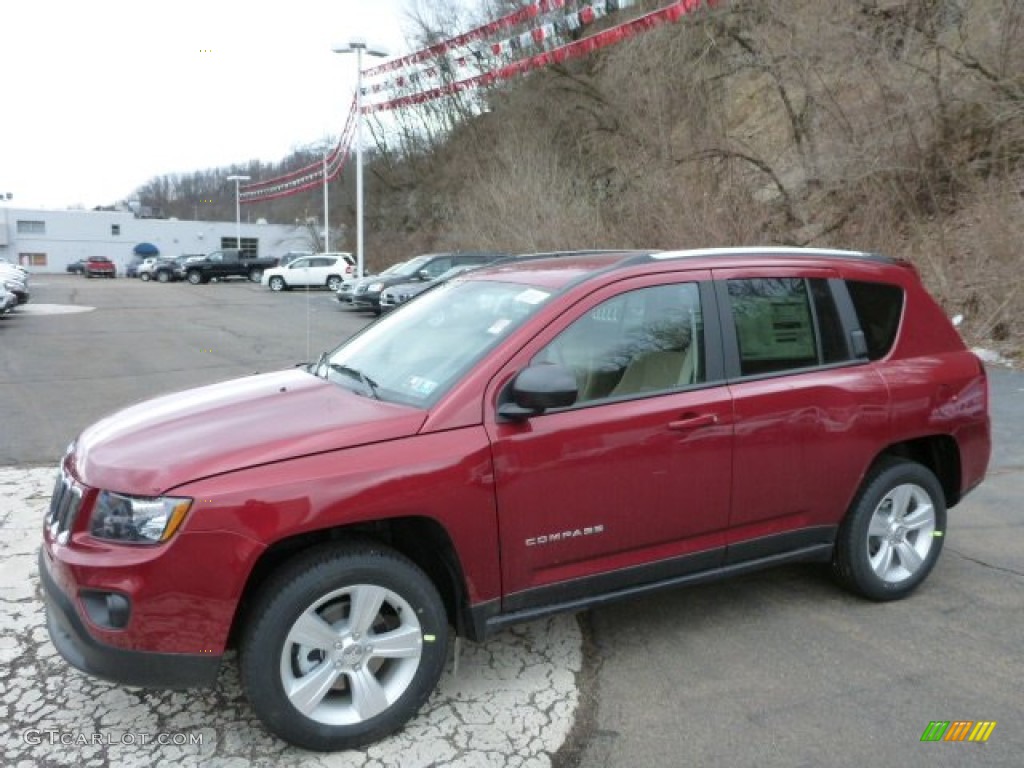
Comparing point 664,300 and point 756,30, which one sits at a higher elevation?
point 756,30

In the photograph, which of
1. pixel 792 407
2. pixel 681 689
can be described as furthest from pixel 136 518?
pixel 792 407

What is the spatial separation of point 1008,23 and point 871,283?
45.3 feet

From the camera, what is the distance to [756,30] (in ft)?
67.0

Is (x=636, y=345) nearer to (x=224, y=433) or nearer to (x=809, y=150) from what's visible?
(x=224, y=433)

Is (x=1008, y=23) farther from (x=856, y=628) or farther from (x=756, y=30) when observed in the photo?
(x=856, y=628)

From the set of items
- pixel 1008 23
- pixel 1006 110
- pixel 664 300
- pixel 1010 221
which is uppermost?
pixel 1008 23

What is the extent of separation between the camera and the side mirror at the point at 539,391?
9.92ft

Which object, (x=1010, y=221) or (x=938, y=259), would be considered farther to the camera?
(x=938, y=259)

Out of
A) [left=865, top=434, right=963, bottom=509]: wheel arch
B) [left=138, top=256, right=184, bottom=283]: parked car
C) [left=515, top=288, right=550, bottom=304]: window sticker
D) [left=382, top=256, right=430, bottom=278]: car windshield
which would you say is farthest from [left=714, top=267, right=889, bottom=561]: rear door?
[left=138, top=256, right=184, bottom=283]: parked car

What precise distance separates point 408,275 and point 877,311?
18.8 meters

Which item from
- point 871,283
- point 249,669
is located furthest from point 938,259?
point 249,669

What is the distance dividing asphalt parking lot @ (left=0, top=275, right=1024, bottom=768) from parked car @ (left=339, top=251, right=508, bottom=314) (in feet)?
53.6

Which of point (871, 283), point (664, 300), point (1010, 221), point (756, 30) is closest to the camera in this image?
point (664, 300)

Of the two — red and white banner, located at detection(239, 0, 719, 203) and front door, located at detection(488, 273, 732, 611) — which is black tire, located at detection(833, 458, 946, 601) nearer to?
front door, located at detection(488, 273, 732, 611)
